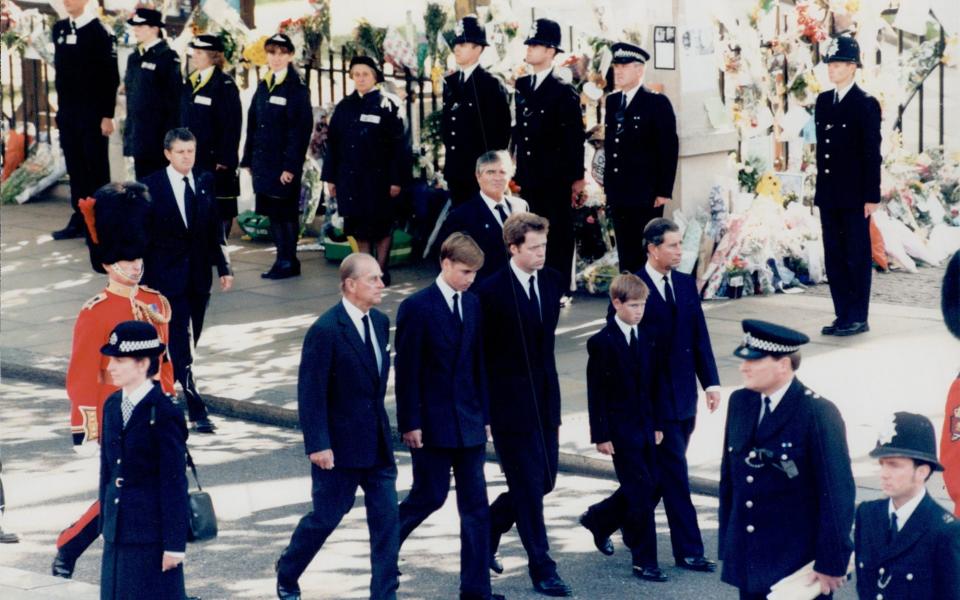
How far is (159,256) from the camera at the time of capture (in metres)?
11.7

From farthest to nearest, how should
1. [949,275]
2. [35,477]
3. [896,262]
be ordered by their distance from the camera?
[896,262] < [35,477] < [949,275]

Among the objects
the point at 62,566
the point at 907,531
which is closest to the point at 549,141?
the point at 62,566

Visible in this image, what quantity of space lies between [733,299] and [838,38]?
8.02 feet

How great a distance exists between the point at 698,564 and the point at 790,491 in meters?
2.17

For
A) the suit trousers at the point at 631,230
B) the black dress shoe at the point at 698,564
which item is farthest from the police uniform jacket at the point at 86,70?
the black dress shoe at the point at 698,564

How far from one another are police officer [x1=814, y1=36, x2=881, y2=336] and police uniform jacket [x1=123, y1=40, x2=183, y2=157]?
6.30 metres

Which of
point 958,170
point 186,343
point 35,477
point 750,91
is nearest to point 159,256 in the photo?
point 186,343

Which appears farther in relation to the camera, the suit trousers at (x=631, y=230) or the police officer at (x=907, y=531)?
the suit trousers at (x=631, y=230)

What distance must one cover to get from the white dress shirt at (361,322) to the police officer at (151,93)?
8.84 meters

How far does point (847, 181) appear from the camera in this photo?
13812mm

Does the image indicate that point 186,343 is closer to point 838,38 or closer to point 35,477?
point 35,477

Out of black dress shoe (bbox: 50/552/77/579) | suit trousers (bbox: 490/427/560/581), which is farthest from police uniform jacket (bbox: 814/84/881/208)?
black dress shoe (bbox: 50/552/77/579)

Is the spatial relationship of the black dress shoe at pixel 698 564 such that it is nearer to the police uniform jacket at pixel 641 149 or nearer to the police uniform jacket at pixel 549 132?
the police uniform jacket at pixel 641 149

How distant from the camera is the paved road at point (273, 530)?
29.5 feet
